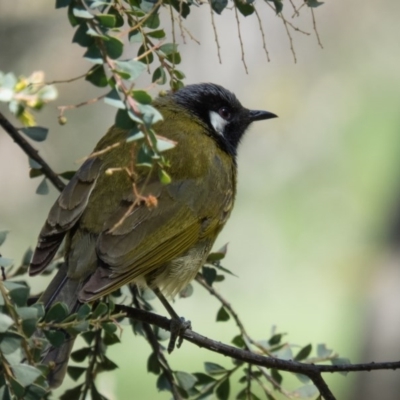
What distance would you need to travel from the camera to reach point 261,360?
300 cm

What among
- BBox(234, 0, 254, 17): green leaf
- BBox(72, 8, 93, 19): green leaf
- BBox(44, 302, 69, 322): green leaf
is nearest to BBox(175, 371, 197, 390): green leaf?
BBox(44, 302, 69, 322): green leaf

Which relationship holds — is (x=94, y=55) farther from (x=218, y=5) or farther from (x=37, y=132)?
(x=218, y=5)

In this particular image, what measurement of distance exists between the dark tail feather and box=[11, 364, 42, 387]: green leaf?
69cm

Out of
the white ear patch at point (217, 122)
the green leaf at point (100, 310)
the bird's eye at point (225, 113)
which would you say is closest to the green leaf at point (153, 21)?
the green leaf at point (100, 310)

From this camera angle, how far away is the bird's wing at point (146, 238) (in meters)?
3.25

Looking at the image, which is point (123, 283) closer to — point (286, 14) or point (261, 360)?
point (261, 360)

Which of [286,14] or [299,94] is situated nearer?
[286,14]

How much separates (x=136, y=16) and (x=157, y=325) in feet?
3.66

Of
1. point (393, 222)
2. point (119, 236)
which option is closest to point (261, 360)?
point (119, 236)

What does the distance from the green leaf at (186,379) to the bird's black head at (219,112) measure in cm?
132

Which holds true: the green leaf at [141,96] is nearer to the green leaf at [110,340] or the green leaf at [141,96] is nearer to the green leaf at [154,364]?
the green leaf at [110,340]

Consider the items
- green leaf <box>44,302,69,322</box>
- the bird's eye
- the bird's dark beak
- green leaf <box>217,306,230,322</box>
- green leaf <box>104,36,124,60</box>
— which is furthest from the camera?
→ the bird's dark beak

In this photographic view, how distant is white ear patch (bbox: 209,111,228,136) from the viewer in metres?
4.45

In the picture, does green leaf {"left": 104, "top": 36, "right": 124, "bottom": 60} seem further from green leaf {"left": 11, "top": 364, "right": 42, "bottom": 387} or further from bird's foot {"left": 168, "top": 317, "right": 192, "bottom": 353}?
bird's foot {"left": 168, "top": 317, "right": 192, "bottom": 353}
